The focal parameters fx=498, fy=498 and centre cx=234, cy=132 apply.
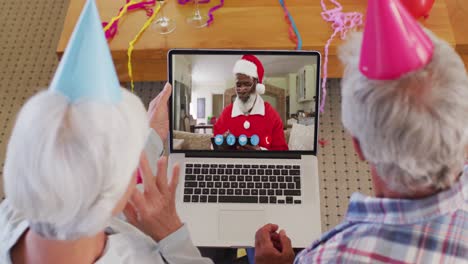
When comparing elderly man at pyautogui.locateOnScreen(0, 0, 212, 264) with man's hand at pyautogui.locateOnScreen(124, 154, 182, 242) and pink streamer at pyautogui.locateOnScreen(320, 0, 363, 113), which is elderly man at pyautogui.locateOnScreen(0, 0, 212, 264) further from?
pink streamer at pyautogui.locateOnScreen(320, 0, 363, 113)

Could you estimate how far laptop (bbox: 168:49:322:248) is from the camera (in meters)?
1.19

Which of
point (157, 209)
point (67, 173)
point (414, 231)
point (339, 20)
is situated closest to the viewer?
point (67, 173)

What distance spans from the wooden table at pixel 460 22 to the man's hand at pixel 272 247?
0.89 metres

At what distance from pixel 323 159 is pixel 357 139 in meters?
1.04

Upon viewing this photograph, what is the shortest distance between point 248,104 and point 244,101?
0.01m

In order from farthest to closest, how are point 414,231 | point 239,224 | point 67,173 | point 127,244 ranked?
point 239,224 < point 127,244 < point 414,231 < point 67,173

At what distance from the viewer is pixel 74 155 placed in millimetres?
612

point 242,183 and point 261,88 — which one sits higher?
point 261,88

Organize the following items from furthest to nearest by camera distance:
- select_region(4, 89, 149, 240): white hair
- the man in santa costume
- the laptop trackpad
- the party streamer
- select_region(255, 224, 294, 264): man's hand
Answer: the party streamer
the man in santa costume
the laptop trackpad
select_region(255, 224, 294, 264): man's hand
select_region(4, 89, 149, 240): white hair

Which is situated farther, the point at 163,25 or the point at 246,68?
the point at 163,25

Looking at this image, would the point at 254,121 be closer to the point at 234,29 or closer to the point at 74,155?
the point at 234,29

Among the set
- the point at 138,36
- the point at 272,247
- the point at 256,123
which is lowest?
the point at 272,247

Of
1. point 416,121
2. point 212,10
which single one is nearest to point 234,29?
point 212,10

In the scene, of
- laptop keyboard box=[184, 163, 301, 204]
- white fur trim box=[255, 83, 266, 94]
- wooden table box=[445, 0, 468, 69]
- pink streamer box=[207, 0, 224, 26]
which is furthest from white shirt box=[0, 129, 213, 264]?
wooden table box=[445, 0, 468, 69]
